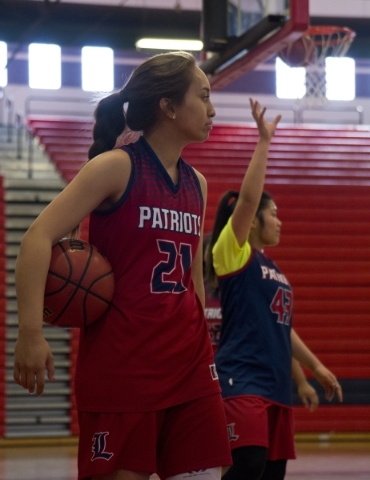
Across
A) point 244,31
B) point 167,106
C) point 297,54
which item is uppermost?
point 297,54

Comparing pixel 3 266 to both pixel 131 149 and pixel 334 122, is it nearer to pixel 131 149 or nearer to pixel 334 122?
pixel 131 149

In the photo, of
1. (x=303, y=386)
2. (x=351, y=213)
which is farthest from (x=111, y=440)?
(x=351, y=213)

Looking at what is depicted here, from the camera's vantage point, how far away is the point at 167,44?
11.9 m

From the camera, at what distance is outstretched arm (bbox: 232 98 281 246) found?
3443mm

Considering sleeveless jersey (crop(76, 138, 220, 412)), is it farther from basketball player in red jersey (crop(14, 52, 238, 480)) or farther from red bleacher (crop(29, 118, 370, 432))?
red bleacher (crop(29, 118, 370, 432))

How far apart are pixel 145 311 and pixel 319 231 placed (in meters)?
8.36

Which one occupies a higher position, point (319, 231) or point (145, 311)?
point (319, 231)

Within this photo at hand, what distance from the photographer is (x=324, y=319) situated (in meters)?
10.0

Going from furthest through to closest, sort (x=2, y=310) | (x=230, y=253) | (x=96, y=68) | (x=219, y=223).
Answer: (x=96, y=68), (x=2, y=310), (x=219, y=223), (x=230, y=253)

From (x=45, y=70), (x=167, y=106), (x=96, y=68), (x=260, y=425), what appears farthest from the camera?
(x=96, y=68)

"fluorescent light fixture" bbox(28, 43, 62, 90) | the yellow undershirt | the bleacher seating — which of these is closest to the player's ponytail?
the yellow undershirt

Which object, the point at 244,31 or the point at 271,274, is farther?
the point at 244,31

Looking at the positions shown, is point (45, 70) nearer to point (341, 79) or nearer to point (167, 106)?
point (341, 79)

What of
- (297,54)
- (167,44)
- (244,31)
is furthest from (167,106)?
(167,44)
